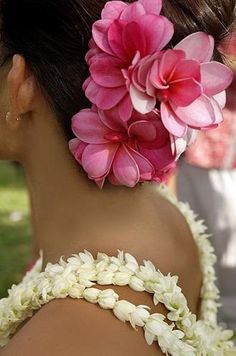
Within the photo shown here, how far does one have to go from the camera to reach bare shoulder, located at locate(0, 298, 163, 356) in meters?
1.66

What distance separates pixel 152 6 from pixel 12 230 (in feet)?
→ 12.9

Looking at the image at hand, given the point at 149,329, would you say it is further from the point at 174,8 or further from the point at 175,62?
the point at 174,8

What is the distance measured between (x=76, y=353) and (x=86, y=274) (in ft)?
0.58

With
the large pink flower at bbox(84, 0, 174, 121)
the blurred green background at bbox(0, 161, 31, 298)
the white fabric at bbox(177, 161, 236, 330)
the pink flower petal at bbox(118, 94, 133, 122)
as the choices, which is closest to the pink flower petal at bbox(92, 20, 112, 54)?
the large pink flower at bbox(84, 0, 174, 121)

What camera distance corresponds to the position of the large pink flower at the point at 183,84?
1710mm

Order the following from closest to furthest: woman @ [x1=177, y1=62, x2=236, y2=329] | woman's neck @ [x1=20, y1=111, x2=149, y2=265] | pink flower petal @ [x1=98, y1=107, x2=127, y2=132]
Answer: pink flower petal @ [x1=98, y1=107, x2=127, y2=132] → woman's neck @ [x1=20, y1=111, x2=149, y2=265] → woman @ [x1=177, y1=62, x2=236, y2=329]

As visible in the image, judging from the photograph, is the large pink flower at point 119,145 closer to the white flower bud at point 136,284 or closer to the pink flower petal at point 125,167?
the pink flower petal at point 125,167

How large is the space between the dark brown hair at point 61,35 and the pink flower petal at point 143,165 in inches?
5.7

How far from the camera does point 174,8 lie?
183 centimetres

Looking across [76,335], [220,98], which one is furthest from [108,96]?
[76,335]

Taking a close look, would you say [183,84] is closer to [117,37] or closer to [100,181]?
[117,37]

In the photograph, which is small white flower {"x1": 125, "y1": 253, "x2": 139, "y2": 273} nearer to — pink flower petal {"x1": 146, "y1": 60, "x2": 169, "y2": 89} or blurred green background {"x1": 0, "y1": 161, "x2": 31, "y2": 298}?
pink flower petal {"x1": 146, "y1": 60, "x2": 169, "y2": 89}

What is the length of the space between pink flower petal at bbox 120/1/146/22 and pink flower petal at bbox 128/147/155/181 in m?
0.27

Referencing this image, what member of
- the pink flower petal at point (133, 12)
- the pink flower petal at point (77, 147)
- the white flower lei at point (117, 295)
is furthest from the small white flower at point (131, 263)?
the pink flower petal at point (133, 12)
